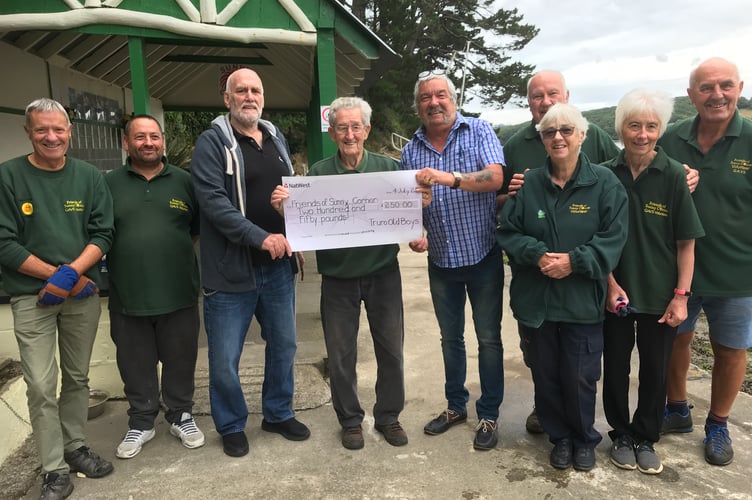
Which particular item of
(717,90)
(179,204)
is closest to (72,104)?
(179,204)

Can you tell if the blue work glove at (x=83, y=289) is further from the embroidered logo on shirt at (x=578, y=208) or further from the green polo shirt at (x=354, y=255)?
the embroidered logo on shirt at (x=578, y=208)

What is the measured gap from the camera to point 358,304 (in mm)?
3354

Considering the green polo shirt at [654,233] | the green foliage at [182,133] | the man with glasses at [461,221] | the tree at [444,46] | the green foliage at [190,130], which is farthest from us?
the tree at [444,46]

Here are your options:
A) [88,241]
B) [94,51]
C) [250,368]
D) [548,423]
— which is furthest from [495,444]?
[94,51]

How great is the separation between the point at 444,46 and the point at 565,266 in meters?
32.0

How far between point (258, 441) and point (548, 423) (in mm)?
1774

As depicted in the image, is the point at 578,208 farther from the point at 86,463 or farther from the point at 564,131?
the point at 86,463

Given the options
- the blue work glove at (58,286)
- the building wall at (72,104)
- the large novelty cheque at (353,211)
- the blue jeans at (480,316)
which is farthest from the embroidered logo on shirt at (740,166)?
the building wall at (72,104)

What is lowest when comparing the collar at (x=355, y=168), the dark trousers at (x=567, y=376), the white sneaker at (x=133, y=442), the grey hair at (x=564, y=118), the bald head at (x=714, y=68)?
the white sneaker at (x=133, y=442)

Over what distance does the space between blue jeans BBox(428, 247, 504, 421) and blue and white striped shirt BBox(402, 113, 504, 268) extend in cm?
10

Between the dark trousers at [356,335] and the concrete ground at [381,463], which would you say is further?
the dark trousers at [356,335]

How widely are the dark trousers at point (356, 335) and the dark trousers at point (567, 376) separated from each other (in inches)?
32.0

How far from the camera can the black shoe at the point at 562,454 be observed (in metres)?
3.06

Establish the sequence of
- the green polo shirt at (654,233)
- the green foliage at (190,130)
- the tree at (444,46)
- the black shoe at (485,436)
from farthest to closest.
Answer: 1. the tree at (444,46)
2. the green foliage at (190,130)
3. the black shoe at (485,436)
4. the green polo shirt at (654,233)
